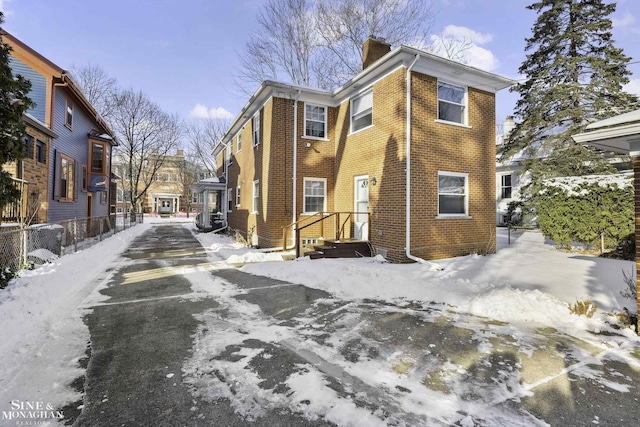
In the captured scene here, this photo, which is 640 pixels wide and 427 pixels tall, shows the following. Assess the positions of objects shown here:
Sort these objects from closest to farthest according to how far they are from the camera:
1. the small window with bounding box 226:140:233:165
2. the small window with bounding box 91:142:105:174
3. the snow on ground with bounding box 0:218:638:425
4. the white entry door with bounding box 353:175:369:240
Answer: the snow on ground with bounding box 0:218:638:425 < the white entry door with bounding box 353:175:369:240 < the small window with bounding box 91:142:105:174 < the small window with bounding box 226:140:233:165

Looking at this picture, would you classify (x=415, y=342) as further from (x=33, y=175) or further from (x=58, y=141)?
(x=58, y=141)

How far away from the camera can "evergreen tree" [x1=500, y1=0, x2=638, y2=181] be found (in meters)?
15.0

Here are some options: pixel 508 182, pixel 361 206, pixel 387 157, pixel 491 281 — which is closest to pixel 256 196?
pixel 361 206

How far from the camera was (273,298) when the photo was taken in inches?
237

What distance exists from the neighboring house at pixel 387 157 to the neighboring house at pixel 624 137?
475cm

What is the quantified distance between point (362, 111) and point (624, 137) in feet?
26.1

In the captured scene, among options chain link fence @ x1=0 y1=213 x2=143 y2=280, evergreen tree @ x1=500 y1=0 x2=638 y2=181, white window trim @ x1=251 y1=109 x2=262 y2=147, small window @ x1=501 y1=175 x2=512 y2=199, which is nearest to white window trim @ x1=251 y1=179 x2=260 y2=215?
white window trim @ x1=251 y1=109 x2=262 y2=147

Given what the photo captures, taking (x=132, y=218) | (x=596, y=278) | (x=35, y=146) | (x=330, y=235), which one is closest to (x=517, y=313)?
(x=596, y=278)

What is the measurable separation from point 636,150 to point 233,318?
6173 mm

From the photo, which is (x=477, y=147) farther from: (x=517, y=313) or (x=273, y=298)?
(x=273, y=298)

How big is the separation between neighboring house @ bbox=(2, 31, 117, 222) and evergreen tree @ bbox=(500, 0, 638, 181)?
2175 centimetres

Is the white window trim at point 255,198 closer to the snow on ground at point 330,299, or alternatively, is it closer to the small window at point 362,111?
the snow on ground at point 330,299

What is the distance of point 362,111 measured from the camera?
11180 millimetres

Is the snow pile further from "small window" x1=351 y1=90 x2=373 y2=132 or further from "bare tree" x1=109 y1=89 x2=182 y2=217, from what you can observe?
"bare tree" x1=109 y1=89 x2=182 y2=217
